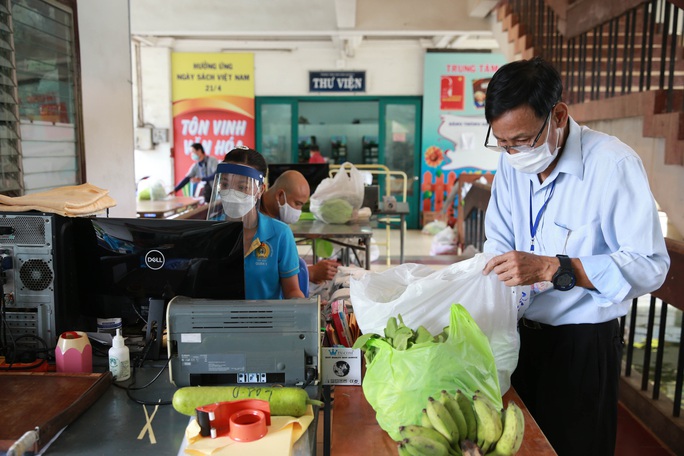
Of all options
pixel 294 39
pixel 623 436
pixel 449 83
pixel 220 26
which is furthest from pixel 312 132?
pixel 623 436

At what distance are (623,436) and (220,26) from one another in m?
6.75

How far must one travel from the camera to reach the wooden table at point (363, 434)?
1.24 metres

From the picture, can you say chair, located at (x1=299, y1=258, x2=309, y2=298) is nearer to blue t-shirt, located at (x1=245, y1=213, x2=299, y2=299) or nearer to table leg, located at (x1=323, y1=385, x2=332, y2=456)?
blue t-shirt, located at (x1=245, y1=213, x2=299, y2=299)

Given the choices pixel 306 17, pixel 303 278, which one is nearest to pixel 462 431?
pixel 303 278

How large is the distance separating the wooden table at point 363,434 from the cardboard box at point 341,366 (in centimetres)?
6

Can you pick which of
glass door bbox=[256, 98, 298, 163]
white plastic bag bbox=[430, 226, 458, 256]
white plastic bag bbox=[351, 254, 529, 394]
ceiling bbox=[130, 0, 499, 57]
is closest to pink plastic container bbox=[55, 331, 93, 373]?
white plastic bag bbox=[351, 254, 529, 394]

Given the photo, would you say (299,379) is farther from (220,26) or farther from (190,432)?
(220,26)

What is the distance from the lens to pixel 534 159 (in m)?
1.65

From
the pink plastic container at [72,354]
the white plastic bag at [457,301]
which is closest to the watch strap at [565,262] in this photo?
the white plastic bag at [457,301]

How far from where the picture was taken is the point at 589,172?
160 cm

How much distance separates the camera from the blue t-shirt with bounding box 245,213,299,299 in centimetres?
222

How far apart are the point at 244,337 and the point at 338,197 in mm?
3199

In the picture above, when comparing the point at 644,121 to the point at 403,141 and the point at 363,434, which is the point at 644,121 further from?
the point at 403,141

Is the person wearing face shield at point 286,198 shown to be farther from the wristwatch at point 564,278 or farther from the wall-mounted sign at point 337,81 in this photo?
the wall-mounted sign at point 337,81
